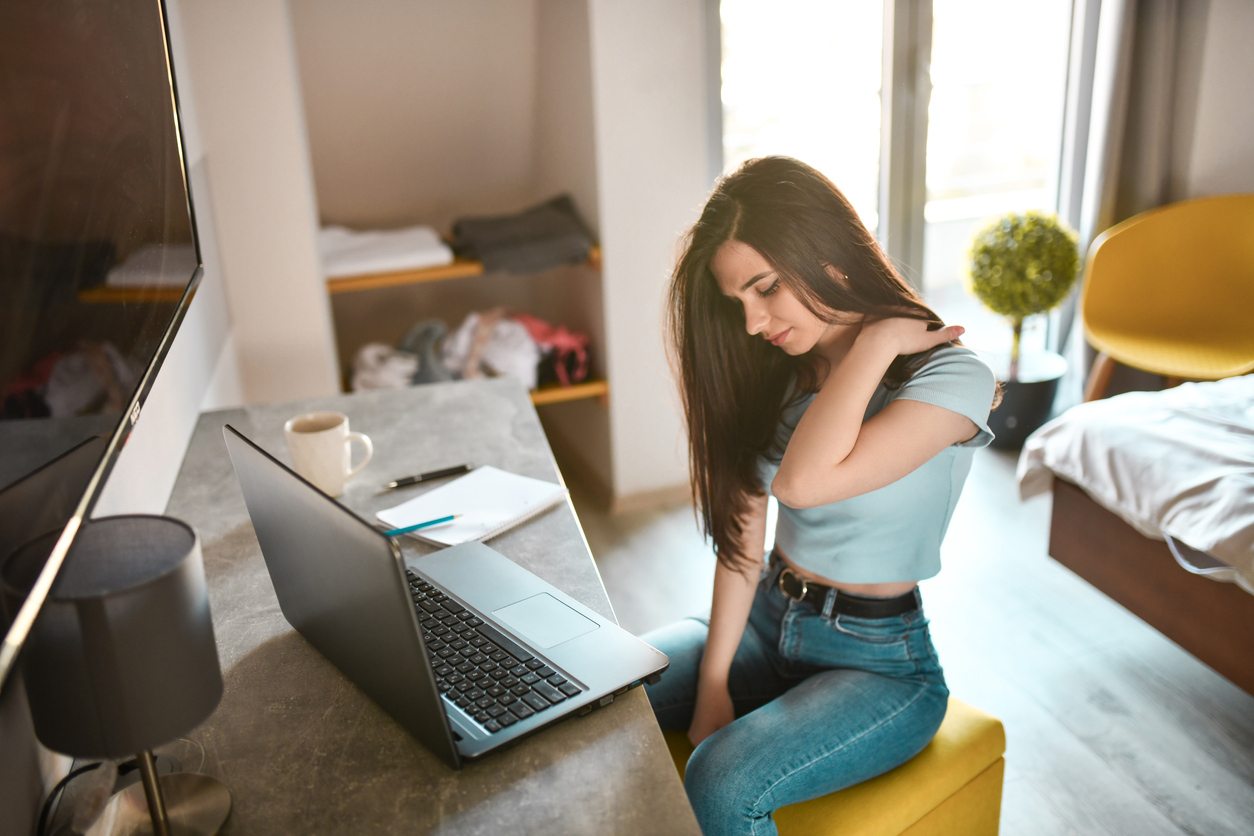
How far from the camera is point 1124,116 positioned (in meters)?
2.96

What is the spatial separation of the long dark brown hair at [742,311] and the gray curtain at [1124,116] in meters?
2.24

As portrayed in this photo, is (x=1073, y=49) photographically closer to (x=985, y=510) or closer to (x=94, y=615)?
(x=985, y=510)

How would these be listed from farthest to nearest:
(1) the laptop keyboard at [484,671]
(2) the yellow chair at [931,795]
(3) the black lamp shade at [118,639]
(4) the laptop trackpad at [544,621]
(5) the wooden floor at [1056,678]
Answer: (5) the wooden floor at [1056,678]
(2) the yellow chair at [931,795]
(4) the laptop trackpad at [544,621]
(1) the laptop keyboard at [484,671]
(3) the black lamp shade at [118,639]

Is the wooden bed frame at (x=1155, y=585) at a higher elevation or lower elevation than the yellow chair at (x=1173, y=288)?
lower

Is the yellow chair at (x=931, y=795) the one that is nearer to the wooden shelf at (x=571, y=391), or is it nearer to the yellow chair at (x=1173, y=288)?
the wooden shelf at (x=571, y=391)

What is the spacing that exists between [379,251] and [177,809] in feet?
6.40

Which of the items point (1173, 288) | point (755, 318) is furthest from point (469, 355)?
point (1173, 288)

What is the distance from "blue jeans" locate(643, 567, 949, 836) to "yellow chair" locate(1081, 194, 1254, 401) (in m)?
1.89

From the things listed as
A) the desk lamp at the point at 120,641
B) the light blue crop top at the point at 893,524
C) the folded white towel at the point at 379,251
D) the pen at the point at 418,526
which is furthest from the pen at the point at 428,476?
the folded white towel at the point at 379,251

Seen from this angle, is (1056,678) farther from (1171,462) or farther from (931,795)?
(931,795)

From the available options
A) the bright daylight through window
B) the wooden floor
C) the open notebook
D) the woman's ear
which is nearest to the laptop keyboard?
the open notebook

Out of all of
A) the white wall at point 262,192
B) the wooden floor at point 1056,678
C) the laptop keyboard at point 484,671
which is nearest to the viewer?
the laptop keyboard at point 484,671

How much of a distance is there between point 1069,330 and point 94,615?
327 centimetres

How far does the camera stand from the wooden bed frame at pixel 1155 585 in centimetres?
165
